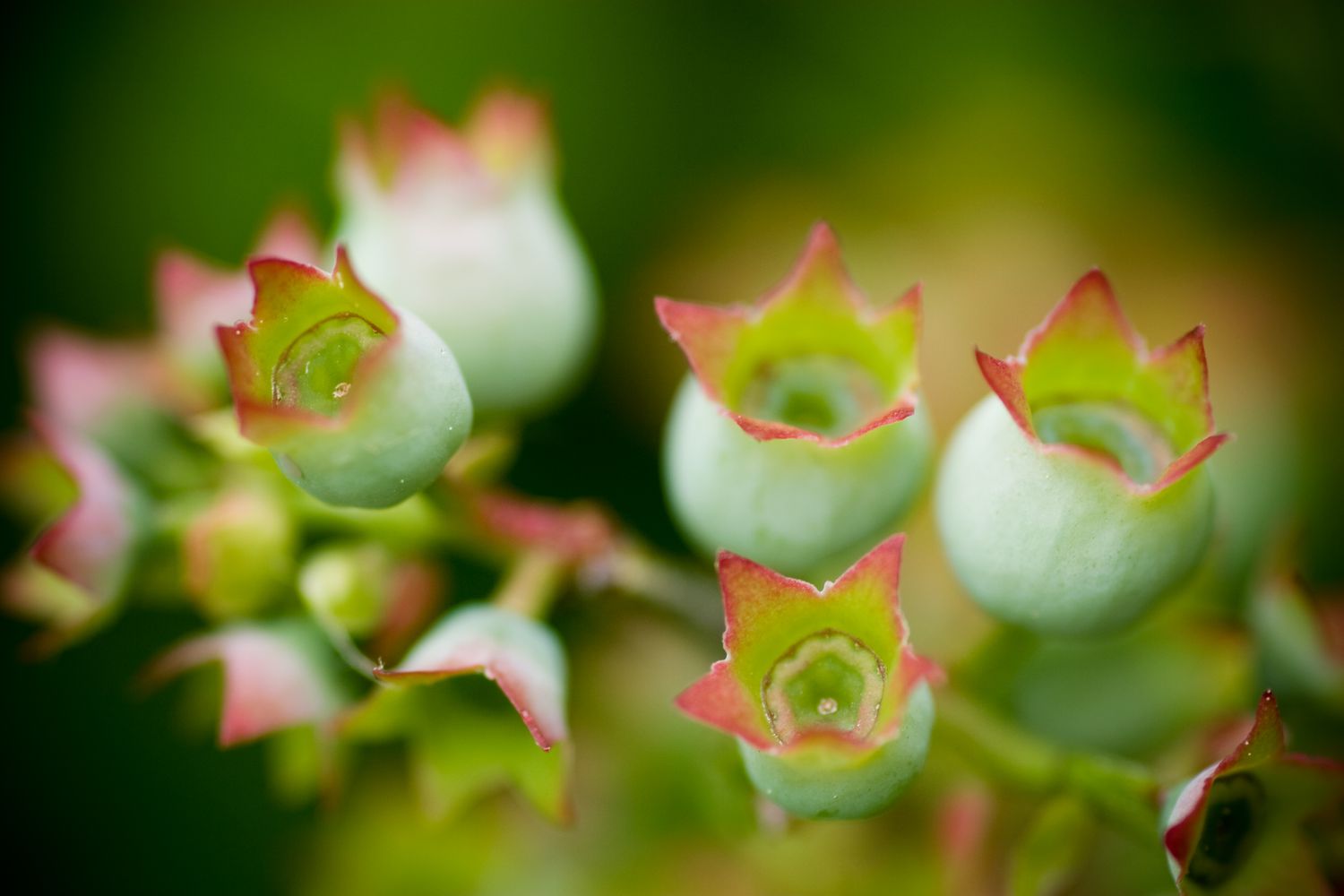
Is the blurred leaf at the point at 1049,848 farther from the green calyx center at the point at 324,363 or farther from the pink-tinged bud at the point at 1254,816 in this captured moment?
the green calyx center at the point at 324,363

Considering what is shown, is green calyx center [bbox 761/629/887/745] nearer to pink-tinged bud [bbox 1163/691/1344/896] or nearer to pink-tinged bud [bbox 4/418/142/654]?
pink-tinged bud [bbox 1163/691/1344/896]

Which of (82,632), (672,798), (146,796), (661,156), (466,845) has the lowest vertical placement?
(146,796)

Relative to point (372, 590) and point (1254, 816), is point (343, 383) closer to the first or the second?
point (372, 590)

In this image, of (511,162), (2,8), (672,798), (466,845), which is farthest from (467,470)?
(2,8)

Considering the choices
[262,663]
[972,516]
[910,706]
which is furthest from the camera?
[262,663]

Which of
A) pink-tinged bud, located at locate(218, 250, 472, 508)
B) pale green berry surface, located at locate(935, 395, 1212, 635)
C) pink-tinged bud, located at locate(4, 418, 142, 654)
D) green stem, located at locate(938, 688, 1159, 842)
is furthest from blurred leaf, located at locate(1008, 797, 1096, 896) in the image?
pink-tinged bud, located at locate(4, 418, 142, 654)

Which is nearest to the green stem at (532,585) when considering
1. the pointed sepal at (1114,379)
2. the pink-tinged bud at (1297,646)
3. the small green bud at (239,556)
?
the small green bud at (239,556)

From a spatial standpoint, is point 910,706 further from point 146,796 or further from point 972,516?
point 146,796
